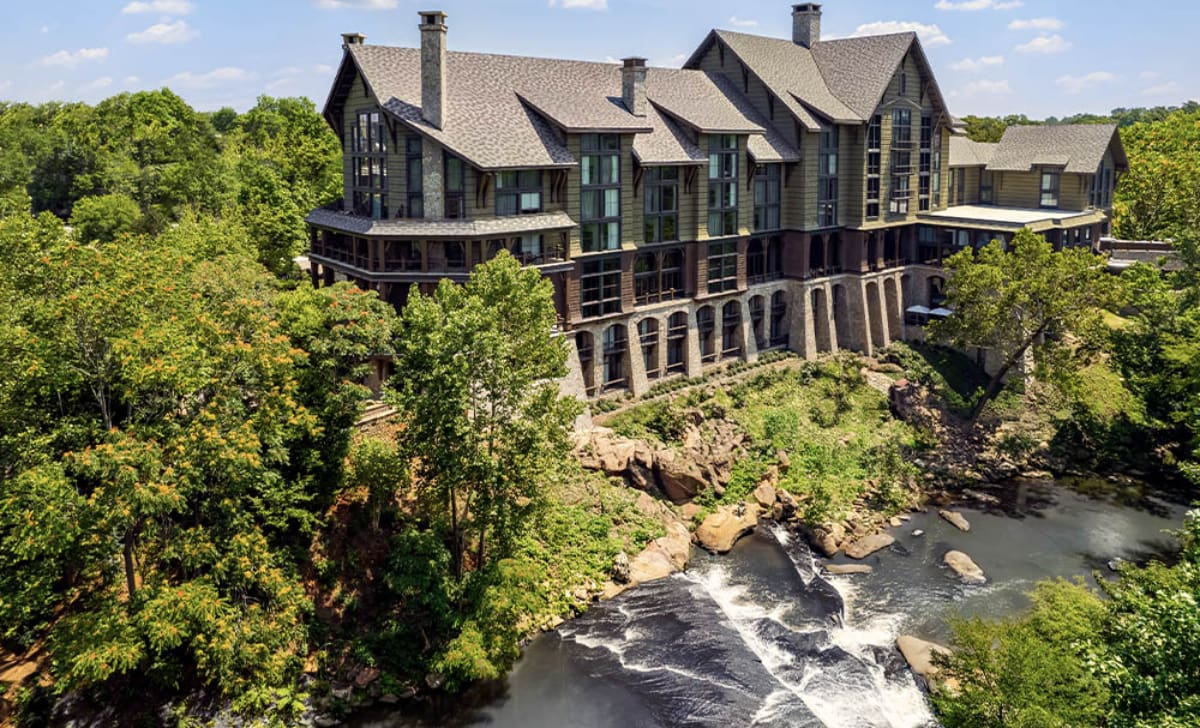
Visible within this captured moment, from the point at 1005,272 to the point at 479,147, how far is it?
33353 millimetres

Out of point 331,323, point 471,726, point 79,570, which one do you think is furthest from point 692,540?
point 79,570

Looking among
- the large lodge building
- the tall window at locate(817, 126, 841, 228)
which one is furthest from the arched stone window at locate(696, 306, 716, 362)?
the tall window at locate(817, 126, 841, 228)

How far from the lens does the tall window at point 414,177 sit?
4938cm

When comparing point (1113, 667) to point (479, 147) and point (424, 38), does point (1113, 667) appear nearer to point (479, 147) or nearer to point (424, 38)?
point (479, 147)

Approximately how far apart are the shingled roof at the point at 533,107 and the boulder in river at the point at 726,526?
21.2m

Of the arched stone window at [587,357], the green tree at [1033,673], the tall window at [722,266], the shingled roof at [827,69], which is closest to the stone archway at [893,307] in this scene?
the shingled roof at [827,69]

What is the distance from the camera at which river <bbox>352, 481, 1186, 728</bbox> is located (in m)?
33.8

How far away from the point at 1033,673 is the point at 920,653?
10.5 meters

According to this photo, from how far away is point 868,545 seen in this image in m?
46.2

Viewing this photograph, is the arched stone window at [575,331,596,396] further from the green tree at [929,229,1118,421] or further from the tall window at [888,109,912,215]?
the tall window at [888,109,912,215]

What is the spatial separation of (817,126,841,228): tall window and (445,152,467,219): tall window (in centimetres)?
2895

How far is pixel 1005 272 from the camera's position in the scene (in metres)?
56.9

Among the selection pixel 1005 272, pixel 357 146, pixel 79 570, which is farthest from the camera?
pixel 1005 272

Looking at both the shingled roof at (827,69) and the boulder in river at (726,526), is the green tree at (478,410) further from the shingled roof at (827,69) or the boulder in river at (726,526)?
the shingled roof at (827,69)
